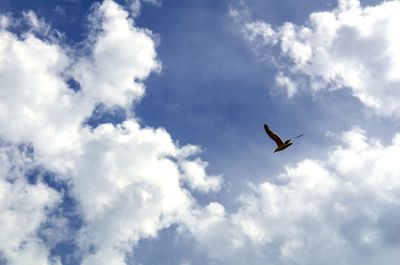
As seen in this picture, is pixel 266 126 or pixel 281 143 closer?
pixel 266 126

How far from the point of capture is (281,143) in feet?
156

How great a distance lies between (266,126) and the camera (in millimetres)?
44344

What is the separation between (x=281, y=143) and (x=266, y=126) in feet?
13.4
